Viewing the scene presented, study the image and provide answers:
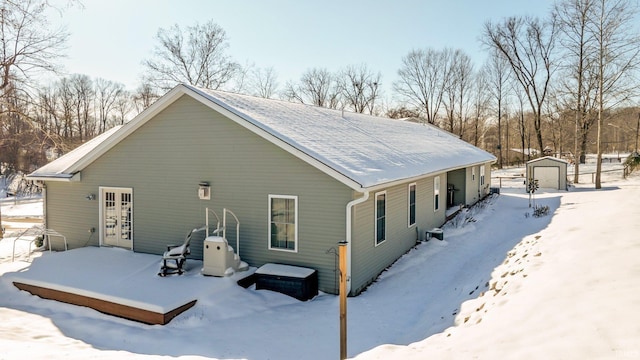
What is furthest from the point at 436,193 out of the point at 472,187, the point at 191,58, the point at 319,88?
the point at 319,88

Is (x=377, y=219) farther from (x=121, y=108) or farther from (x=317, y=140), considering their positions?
(x=121, y=108)

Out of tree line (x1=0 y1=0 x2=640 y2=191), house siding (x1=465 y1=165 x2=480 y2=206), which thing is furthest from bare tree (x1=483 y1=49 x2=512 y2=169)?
house siding (x1=465 y1=165 x2=480 y2=206)

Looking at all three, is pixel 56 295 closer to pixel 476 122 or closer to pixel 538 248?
pixel 538 248

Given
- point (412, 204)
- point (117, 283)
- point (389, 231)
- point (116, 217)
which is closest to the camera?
point (117, 283)

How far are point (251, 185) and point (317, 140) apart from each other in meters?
1.85

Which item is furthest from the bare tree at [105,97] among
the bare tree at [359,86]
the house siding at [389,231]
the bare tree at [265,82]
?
the house siding at [389,231]

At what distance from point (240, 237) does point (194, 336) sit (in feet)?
10.2

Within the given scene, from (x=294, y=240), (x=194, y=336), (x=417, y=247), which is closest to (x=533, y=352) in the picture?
(x=194, y=336)

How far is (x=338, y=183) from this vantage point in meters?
8.48

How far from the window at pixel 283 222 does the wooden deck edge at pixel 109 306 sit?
89.7 inches

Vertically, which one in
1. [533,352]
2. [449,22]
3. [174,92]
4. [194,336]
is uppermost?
[449,22]

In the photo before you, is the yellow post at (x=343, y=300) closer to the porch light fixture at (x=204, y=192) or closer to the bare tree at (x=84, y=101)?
the porch light fixture at (x=204, y=192)

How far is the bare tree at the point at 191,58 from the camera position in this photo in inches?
1282

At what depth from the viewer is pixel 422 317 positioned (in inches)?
296
